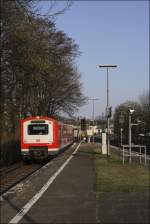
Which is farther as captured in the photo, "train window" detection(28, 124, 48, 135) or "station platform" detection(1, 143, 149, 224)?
"train window" detection(28, 124, 48, 135)

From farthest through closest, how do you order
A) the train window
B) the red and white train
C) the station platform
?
1. the train window
2. the red and white train
3. the station platform

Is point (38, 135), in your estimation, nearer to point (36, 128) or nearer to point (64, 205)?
point (36, 128)

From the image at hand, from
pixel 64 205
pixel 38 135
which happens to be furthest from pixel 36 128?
pixel 64 205

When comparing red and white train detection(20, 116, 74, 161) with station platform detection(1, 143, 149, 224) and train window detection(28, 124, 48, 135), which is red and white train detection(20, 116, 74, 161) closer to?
train window detection(28, 124, 48, 135)

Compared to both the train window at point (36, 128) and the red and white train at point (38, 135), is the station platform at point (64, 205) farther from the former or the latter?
the train window at point (36, 128)

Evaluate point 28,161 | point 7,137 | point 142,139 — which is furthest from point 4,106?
point 142,139

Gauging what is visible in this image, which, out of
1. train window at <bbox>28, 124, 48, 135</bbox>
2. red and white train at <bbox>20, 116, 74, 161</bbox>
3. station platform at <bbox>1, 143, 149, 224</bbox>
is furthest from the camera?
train window at <bbox>28, 124, 48, 135</bbox>

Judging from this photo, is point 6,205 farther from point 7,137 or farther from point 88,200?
point 7,137

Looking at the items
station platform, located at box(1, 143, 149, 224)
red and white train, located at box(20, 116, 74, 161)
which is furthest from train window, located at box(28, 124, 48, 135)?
station platform, located at box(1, 143, 149, 224)

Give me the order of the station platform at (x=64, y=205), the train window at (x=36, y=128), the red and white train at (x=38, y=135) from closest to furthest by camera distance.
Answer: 1. the station platform at (x=64, y=205)
2. the red and white train at (x=38, y=135)
3. the train window at (x=36, y=128)

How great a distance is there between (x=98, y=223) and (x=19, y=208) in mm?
2606

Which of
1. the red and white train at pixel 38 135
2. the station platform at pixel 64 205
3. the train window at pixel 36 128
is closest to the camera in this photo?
the station platform at pixel 64 205

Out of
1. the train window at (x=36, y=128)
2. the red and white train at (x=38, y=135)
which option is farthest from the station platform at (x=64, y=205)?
the train window at (x=36, y=128)

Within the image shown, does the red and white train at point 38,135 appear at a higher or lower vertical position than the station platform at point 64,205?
higher
